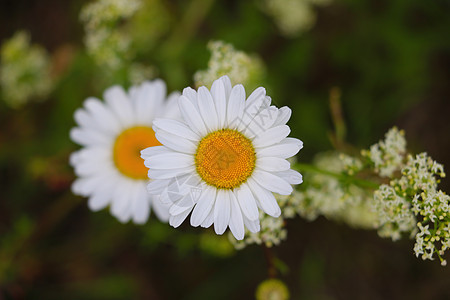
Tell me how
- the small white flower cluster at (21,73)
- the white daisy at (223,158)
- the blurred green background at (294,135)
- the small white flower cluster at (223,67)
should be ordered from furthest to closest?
1. the blurred green background at (294,135)
2. the small white flower cluster at (21,73)
3. the small white flower cluster at (223,67)
4. the white daisy at (223,158)

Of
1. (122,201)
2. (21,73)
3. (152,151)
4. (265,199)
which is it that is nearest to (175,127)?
(152,151)

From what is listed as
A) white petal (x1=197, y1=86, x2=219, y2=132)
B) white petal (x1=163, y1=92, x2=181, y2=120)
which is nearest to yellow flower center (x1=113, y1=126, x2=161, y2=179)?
white petal (x1=163, y1=92, x2=181, y2=120)

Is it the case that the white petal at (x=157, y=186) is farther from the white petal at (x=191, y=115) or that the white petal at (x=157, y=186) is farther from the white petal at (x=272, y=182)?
the white petal at (x=272, y=182)

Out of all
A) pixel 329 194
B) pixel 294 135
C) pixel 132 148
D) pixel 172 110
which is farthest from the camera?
pixel 294 135

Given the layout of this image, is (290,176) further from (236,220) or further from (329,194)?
(329,194)

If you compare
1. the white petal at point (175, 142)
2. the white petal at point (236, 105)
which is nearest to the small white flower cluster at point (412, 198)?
the white petal at point (236, 105)

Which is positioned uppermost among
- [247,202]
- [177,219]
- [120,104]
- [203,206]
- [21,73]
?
[21,73]

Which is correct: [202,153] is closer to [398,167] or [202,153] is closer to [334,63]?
[398,167]
